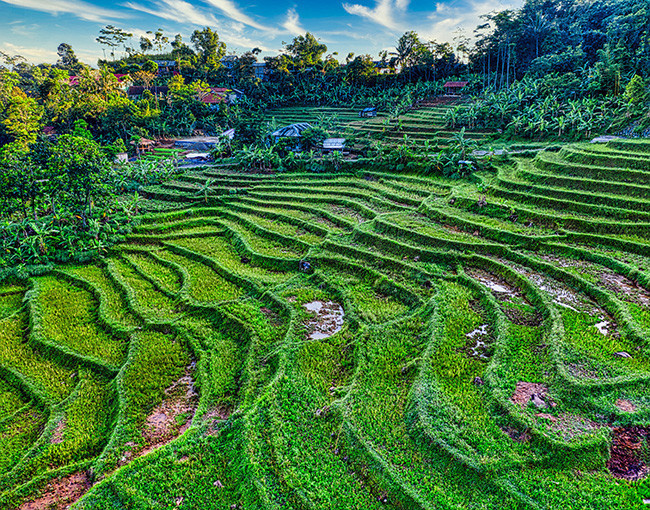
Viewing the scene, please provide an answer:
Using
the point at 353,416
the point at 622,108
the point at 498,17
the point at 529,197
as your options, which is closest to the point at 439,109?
the point at 498,17

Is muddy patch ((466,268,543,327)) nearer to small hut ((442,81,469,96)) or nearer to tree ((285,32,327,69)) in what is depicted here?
small hut ((442,81,469,96))

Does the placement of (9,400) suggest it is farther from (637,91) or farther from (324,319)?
(637,91)

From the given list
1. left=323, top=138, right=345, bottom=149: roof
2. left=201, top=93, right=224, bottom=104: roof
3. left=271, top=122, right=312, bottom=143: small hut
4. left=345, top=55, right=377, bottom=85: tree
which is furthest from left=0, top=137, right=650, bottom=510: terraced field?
left=345, top=55, right=377, bottom=85: tree

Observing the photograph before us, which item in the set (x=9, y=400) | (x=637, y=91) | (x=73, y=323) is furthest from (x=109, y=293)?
(x=637, y=91)

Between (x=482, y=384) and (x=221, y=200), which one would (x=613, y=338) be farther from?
(x=221, y=200)

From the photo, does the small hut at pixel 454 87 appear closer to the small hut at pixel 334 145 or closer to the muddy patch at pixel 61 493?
the small hut at pixel 334 145

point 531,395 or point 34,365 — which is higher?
point 34,365
